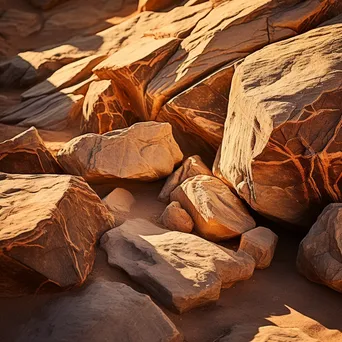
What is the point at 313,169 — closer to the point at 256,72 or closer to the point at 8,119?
the point at 256,72

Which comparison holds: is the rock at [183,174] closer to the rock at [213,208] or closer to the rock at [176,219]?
the rock at [213,208]

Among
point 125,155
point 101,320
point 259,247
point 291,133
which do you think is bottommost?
point 259,247

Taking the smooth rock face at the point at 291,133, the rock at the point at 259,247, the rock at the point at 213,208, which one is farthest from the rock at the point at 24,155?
the rock at the point at 259,247

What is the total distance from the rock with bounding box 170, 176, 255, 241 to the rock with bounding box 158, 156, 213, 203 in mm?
171

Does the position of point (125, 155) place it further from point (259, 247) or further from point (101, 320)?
point (101, 320)

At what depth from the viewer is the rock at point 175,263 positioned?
3053mm

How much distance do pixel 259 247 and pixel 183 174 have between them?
991 mm

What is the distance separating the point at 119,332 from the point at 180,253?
0.78 meters

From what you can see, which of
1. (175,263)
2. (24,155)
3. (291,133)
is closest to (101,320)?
(175,263)

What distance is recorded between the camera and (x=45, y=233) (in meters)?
2.94

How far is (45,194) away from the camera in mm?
3283

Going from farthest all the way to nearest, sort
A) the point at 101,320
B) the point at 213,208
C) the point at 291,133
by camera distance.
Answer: the point at 213,208, the point at 291,133, the point at 101,320

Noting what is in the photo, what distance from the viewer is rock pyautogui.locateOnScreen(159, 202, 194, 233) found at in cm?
382

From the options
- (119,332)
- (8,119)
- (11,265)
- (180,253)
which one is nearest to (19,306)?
(11,265)
